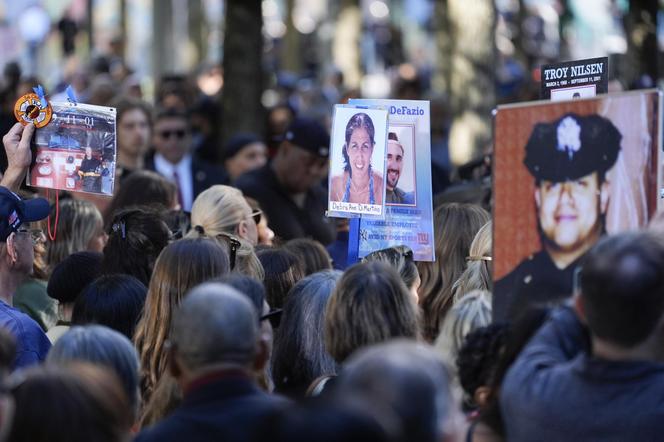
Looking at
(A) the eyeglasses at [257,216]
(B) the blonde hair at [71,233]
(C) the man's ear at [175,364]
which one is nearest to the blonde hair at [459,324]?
(C) the man's ear at [175,364]

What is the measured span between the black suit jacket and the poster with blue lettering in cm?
537

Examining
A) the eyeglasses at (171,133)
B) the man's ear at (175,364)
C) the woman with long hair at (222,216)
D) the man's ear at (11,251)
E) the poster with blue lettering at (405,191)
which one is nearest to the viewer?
the man's ear at (175,364)

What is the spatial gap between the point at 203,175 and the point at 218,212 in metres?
4.42

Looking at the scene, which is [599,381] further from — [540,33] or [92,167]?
[540,33]

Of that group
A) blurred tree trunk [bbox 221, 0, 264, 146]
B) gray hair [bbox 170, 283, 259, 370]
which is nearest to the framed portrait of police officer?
gray hair [bbox 170, 283, 259, 370]

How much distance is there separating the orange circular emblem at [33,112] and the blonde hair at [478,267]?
6.92ft

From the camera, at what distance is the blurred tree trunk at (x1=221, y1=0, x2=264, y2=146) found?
15.2 m

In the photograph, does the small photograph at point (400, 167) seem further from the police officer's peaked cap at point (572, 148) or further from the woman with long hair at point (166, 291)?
the police officer's peaked cap at point (572, 148)

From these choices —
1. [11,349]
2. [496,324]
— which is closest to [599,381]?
[496,324]

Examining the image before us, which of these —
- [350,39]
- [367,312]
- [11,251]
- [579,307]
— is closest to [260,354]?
[367,312]

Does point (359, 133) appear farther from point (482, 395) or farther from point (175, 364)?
point (175, 364)

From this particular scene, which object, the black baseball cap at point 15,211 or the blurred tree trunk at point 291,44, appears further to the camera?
the blurred tree trunk at point 291,44

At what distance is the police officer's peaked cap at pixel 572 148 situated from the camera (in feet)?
14.6

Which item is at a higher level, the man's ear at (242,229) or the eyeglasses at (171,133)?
the eyeglasses at (171,133)
